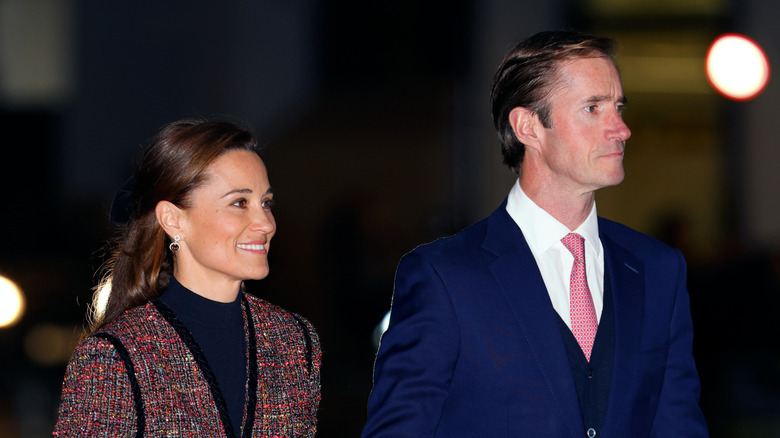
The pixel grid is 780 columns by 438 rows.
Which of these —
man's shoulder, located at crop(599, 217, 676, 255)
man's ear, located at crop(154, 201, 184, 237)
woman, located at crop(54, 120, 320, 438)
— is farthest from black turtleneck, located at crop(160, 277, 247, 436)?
man's shoulder, located at crop(599, 217, 676, 255)

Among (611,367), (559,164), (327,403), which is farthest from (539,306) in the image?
(327,403)

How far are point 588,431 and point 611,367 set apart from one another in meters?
0.17

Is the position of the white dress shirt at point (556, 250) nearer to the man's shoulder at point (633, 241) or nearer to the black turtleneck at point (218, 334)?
the man's shoulder at point (633, 241)

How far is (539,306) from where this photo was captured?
2.39m

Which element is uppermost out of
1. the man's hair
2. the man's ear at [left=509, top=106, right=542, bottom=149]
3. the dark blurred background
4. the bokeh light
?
the man's hair

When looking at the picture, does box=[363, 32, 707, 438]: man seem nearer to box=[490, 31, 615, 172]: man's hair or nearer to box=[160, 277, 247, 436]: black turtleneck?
box=[490, 31, 615, 172]: man's hair

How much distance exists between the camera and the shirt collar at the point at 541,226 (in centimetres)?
253

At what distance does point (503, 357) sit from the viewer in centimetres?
236

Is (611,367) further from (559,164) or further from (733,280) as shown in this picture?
(733,280)

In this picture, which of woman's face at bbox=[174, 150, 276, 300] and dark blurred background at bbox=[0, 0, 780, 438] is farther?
dark blurred background at bbox=[0, 0, 780, 438]

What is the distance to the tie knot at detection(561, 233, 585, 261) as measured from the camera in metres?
2.53

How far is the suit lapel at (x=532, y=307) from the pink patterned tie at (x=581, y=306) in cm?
8

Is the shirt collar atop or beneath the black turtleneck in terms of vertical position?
atop

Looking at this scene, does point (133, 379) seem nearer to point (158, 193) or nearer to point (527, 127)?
point (158, 193)
